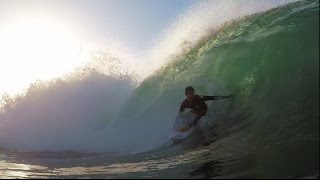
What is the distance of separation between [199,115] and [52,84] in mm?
6261

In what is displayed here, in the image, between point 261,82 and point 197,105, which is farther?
point 261,82

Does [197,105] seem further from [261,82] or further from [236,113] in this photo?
[261,82]

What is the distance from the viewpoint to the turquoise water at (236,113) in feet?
21.5

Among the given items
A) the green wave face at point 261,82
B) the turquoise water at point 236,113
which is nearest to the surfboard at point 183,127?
the turquoise water at point 236,113

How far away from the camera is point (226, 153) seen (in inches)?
288

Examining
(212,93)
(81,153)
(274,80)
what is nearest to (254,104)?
(274,80)

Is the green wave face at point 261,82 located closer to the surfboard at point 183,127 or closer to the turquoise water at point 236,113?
the turquoise water at point 236,113

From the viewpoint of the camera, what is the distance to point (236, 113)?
10.3 metres

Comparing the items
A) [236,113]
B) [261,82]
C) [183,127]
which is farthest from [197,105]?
[261,82]

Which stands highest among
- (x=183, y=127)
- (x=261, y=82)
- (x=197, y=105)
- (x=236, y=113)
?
(x=261, y=82)

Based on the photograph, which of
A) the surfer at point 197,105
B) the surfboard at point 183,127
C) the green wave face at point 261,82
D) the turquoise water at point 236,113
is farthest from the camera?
the surfer at point 197,105

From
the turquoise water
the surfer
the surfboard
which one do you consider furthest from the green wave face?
the surfboard

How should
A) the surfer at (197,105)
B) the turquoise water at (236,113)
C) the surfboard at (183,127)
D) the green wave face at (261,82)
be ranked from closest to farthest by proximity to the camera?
the turquoise water at (236,113)
the green wave face at (261,82)
the surfboard at (183,127)
the surfer at (197,105)

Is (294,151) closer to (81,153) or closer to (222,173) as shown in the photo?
(222,173)
